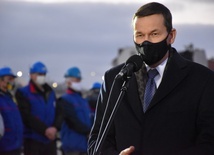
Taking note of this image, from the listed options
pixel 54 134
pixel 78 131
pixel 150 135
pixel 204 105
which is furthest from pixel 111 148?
pixel 78 131

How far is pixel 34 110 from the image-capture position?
1031 centimetres

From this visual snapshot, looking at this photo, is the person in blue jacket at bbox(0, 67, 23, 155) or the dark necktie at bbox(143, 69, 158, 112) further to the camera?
the person in blue jacket at bbox(0, 67, 23, 155)

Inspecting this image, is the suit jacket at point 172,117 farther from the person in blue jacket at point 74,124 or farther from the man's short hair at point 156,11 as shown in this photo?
the person in blue jacket at point 74,124

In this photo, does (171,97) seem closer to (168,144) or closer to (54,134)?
(168,144)

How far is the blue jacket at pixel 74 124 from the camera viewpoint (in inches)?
440

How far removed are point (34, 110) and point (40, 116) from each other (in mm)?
147

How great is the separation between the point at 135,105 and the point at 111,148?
32cm

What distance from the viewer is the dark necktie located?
3970mm

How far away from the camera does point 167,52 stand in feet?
13.2

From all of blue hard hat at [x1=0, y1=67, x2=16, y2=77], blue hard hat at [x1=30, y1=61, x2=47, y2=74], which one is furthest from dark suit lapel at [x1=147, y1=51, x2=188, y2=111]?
blue hard hat at [x1=30, y1=61, x2=47, y2=74]

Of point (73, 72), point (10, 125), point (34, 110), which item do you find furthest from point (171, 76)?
point (73, 72)

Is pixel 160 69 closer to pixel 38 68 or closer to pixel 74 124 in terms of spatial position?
pixel 38 68

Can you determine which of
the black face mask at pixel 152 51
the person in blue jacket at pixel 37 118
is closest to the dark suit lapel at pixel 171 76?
the black face mask at pixel 152 51

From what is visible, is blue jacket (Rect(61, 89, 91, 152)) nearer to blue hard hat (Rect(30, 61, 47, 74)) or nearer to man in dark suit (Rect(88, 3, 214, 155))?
blue hard hat (Rect(30, 61, 47, 74))
